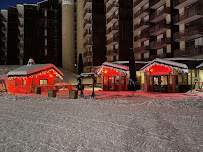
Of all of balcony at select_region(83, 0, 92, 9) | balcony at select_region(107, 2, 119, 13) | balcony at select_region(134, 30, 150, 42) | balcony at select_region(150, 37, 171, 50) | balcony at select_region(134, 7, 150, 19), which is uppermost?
balcony at select_region(83, 0, 92, 9)

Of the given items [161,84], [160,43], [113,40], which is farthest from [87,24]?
[161,84]

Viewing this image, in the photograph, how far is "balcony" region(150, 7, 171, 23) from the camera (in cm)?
2469

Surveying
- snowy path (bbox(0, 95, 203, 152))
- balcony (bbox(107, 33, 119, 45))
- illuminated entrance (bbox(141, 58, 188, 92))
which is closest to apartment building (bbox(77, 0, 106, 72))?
balcony (bbox(107, 33, 119, 45))

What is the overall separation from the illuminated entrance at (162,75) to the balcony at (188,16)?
8.17m

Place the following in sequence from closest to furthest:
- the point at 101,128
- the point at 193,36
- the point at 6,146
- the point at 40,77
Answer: the point at 6,146 < the point at 101,128 < the point at 40,77 < the point at 193,36

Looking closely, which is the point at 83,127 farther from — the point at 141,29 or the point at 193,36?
the point at 141,29

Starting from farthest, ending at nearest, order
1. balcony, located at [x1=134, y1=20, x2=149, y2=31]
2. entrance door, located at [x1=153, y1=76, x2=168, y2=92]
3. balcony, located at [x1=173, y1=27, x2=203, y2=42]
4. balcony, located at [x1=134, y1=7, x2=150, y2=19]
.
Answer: balcony, located at [x1=134, y1=20, x2=149, y2=31]
balcony, located at [x1=134, y1=7, x2=150, y2=19]
balcony, located at [x1=173, y1=27, x2=203, y2=42]
entrance door, located at [x1=153, y1=76, x2=168, y2=92]

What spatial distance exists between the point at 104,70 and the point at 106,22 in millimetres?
20521

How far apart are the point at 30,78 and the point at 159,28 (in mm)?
19529

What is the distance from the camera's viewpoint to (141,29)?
103 ft

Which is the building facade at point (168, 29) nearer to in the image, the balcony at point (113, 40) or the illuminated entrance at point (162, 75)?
the balcony at point (113, 40)

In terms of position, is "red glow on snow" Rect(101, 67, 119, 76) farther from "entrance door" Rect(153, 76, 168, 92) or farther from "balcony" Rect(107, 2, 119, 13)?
"balcony" Rect(107, 2, 119, 13)

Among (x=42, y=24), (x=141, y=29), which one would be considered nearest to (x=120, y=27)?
(x=141, y=29)

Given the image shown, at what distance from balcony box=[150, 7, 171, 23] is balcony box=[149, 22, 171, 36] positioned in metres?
1.22
